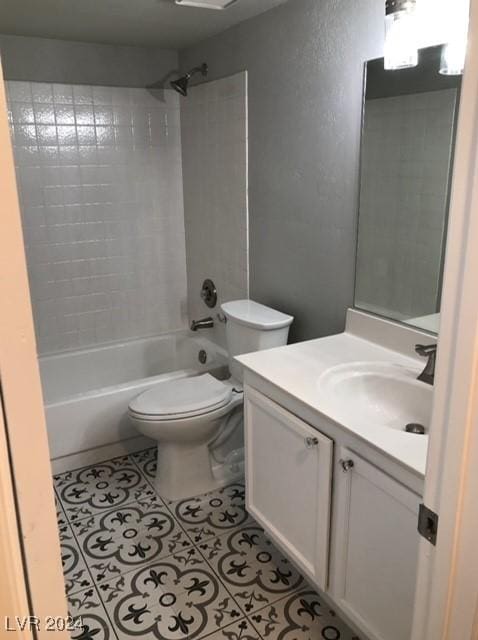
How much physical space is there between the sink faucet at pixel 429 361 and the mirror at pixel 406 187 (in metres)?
0.20

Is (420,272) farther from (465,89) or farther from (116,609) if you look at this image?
(116,609)

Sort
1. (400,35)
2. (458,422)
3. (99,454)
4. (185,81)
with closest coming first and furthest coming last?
(458,422) < (400,35) < (99,454) < (185,81)

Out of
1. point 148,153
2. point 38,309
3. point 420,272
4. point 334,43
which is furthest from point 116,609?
point 148,153

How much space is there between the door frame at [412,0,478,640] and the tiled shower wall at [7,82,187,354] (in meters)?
2.69

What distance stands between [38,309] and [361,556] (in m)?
2.33

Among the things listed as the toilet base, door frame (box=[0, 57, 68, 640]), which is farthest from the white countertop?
door frame (box=[0, 57, 68, 640])

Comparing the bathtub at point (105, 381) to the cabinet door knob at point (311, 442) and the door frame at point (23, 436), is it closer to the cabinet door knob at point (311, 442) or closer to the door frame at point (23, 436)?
the cabinet door knob at point (311, 442)

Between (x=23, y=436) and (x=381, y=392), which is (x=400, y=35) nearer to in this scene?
→ (x=381, y=392)

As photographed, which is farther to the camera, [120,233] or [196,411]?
[120,233]

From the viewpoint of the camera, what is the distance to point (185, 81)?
114 inches

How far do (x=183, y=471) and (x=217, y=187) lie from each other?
5.02ft

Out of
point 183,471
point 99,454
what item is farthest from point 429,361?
point 99,454

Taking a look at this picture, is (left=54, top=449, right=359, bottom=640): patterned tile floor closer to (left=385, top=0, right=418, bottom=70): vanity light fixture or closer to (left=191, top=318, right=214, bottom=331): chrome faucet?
(left=191, top=318, right=214, bottom=331): chrome faucet

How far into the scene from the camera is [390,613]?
142cm
